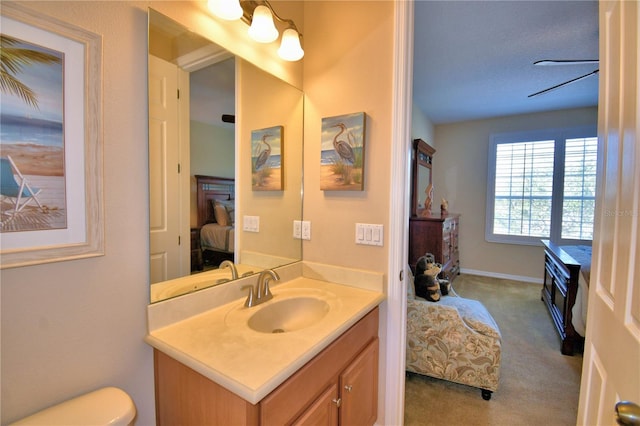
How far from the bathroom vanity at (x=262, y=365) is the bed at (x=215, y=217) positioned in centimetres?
17

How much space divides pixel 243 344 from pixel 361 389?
2.25 ft

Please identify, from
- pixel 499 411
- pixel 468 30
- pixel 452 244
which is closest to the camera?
pixel 499 411

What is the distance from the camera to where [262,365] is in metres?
0.83

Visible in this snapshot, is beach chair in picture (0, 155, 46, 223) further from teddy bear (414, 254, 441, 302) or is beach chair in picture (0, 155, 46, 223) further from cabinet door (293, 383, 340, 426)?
teddy bear (414, 254, 441, 302)

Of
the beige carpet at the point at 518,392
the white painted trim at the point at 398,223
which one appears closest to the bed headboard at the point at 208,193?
the white painted trim at the point at 398,223

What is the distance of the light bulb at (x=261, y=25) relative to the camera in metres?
1.28

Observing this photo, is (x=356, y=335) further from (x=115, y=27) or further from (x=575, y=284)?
(x=575, y=284)

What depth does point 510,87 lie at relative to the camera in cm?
348

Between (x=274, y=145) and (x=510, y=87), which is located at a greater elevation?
(x=510, y=87)

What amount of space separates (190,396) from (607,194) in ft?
4.72

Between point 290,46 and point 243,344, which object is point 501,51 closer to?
point 290,46

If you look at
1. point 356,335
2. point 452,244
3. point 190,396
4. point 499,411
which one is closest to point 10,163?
point 190,396

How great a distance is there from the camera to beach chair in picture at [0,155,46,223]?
72cm

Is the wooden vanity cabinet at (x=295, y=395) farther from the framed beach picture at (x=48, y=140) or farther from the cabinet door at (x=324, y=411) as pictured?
the framed beach picture at (x=48, y=140)
